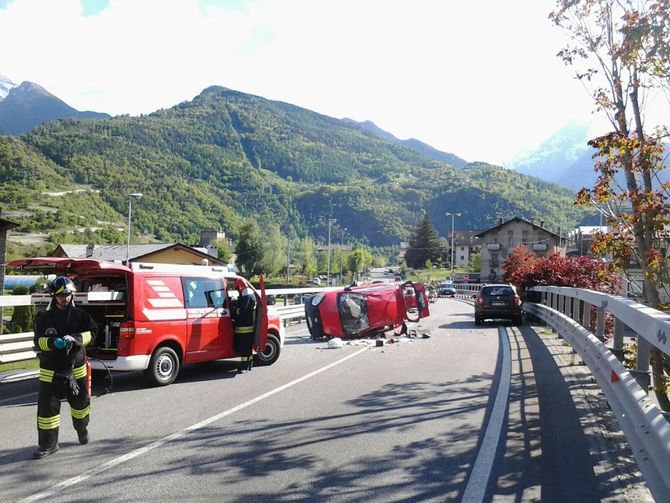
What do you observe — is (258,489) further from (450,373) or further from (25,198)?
(25,198)

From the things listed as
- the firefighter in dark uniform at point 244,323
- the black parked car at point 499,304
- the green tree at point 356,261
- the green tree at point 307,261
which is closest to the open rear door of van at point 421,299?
the black parked car at point 499,304

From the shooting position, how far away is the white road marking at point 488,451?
15.5ft

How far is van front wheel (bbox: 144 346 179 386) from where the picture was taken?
9.32 metres

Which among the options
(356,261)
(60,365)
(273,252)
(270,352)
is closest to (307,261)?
(356,261)

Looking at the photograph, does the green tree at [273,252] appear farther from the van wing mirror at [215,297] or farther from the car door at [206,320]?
the car door at [206,320]

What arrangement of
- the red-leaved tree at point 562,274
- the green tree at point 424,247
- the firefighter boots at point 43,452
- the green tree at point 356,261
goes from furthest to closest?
the green tree at point 424,247
the green tree at point 356,261
the red-leaved tree at point 562,274
the firefighter boots at point 43,452

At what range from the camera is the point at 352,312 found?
16562 mm

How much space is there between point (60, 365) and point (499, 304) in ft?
58.7

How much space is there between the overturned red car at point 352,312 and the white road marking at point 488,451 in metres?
6.87

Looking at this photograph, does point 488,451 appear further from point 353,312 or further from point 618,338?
point 353,312

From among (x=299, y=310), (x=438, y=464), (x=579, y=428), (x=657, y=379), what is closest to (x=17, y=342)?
(x=438, y=464)

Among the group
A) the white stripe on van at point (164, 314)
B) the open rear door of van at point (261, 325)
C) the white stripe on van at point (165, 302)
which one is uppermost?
the white stripe on van at point (165, 302)

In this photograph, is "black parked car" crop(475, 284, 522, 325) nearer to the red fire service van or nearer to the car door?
the red fire service van

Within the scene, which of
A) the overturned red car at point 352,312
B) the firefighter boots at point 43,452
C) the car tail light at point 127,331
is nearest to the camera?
the firefighter boots at point 43,452
